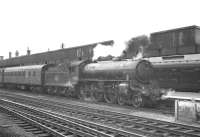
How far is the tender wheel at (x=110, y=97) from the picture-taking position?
49.7 ft

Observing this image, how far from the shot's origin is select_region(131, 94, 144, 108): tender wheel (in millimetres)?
13566

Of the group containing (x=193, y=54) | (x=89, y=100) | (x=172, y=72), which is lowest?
(x=89, y=100)

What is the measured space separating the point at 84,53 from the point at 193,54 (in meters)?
13.9

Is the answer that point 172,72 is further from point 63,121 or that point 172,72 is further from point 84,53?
point 84,53

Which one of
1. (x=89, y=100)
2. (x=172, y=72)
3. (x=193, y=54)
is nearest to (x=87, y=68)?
(x=89, y=100)

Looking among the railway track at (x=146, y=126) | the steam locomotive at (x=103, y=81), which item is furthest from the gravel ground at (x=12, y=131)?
the steam locomotive at (x=103, y=81)

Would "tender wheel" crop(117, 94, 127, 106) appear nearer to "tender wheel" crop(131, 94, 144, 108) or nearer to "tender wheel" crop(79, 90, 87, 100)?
"tender wheel" crop(131, 94, 144, 108)

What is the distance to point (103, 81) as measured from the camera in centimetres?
1566

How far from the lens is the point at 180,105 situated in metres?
9.43

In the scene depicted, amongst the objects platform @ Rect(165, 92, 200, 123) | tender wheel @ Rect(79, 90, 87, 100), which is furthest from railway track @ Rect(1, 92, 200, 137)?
tender wheel @ Rect(79, 90, 87, 100)

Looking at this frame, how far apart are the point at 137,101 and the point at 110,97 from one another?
2.22 meters

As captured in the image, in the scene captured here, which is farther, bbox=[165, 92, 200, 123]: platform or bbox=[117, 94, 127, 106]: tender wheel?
bbox=[117, 94, 127, 106]: tender wheel

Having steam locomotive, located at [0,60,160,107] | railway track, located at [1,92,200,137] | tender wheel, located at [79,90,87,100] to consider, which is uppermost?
steam locomotive, located at [0,60,160,107]

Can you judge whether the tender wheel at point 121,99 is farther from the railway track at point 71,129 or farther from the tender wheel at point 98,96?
the railway track at point 71,129
